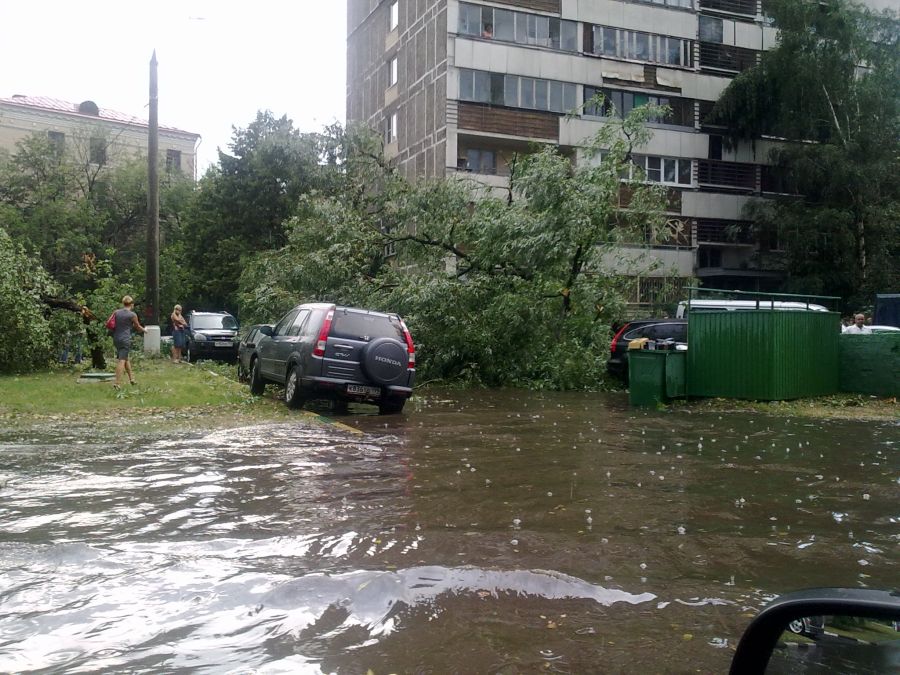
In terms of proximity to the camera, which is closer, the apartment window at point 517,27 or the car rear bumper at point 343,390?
the car rear bumper at point 343,390

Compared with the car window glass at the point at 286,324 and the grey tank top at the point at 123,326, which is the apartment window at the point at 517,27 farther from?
the grey tank top at the point at 123,326

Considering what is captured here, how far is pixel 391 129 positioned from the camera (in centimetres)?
4303

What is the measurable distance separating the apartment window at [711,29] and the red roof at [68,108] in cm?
3865

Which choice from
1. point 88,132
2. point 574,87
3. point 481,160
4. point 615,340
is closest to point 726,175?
point 574,87

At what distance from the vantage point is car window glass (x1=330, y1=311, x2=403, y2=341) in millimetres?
13984

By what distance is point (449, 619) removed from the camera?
4371mm

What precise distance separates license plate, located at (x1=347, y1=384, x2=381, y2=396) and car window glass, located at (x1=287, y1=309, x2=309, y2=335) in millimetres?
1711

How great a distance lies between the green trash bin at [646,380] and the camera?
1652 centimetres

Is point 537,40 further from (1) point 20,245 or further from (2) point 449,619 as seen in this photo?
(2) point 449,619

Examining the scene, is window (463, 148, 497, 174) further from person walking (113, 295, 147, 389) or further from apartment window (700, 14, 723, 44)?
person walking (113, 295, 147, 389)

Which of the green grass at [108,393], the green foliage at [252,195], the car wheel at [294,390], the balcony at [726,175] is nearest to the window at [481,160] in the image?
the green foliage at [252,195]

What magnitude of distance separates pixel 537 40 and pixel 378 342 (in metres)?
28.4

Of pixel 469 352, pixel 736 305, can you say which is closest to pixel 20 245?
pixel 469 352

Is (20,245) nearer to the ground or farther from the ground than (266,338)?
farther from the ground
